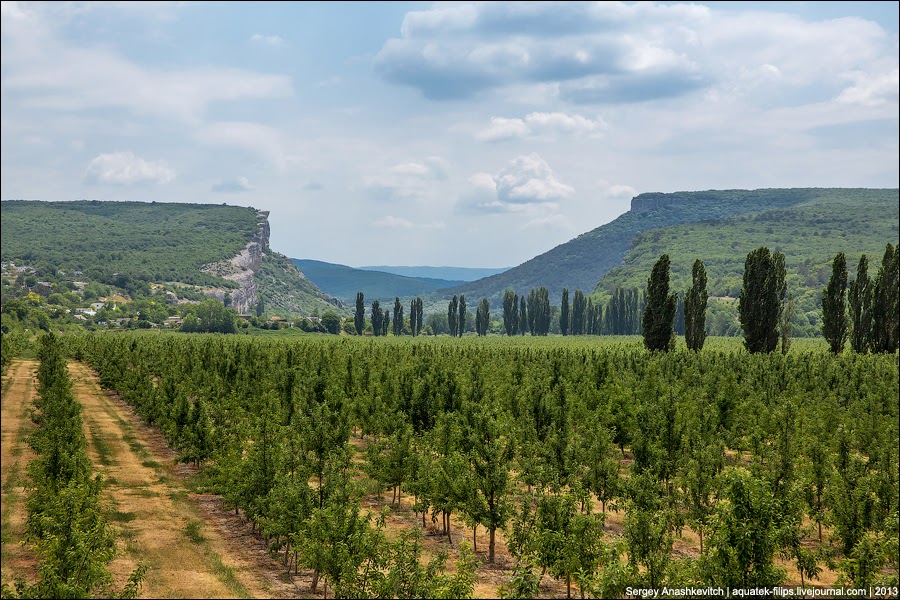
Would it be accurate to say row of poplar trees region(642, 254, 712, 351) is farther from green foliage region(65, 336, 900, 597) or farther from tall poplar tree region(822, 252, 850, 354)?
green foliage region(65, 336, 900, 597)

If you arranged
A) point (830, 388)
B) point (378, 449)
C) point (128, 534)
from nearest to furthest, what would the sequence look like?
point (128, 534), point (378, 449), point (830, 388)

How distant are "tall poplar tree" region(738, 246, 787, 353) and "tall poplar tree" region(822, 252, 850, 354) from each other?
5230mm

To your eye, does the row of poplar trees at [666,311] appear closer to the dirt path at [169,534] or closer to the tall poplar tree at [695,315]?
the tall poplar tree at [695,315]

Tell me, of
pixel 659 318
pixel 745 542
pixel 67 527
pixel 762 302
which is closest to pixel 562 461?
pixel 745 542

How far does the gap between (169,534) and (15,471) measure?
17211mm

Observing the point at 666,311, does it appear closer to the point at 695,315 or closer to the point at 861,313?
the point at 695,315

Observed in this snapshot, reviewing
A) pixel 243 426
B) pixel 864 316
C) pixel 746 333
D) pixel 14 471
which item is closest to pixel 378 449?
pixel 243 426

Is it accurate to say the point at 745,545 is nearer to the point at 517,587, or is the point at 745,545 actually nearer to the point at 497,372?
the point at 517,587

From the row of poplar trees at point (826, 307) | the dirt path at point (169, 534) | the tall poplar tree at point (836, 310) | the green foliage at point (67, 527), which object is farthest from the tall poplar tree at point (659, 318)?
the green foliage at point (67, 527)

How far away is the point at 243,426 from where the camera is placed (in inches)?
1479

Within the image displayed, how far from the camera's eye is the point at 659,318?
87562mm

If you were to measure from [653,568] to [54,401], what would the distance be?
36.4 meters

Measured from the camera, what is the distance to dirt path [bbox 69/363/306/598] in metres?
25.5

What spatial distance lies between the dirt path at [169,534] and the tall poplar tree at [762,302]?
68.3 m
